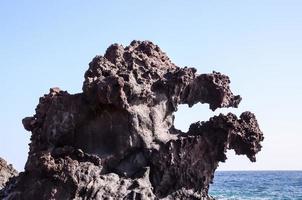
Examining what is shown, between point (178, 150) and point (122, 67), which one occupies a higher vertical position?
point (122, 67)

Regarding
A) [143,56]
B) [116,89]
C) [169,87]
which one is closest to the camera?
[116,89]

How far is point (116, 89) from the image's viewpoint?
28.0ft

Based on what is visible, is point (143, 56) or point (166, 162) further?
point (143, 56)

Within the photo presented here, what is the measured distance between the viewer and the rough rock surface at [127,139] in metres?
8.32

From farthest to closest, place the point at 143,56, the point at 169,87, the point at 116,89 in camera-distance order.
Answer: the point at 143,56
the point at 169,87
the point at 116,89

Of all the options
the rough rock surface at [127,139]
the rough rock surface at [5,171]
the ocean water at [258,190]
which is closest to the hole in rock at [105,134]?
the rough rock surface at [127,139]

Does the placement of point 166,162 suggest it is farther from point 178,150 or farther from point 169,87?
point 169,87

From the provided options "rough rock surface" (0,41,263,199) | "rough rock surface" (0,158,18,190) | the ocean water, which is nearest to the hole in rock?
"rough rock surface" (0,41,263,199)

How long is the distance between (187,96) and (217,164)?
1.28m

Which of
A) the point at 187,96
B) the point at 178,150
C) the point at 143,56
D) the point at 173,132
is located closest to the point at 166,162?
Answer: the point at 178,150

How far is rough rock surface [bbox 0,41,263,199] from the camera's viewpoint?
8320 millimetres

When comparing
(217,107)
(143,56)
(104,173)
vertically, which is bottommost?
(104,173)

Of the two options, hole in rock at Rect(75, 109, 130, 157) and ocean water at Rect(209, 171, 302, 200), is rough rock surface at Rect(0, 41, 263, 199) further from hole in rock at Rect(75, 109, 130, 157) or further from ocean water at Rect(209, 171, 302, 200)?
ocean water at Rect(209, 171, 302, 200)

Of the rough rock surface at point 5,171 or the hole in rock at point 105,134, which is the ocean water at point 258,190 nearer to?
the rough rock surface at point 5,171
